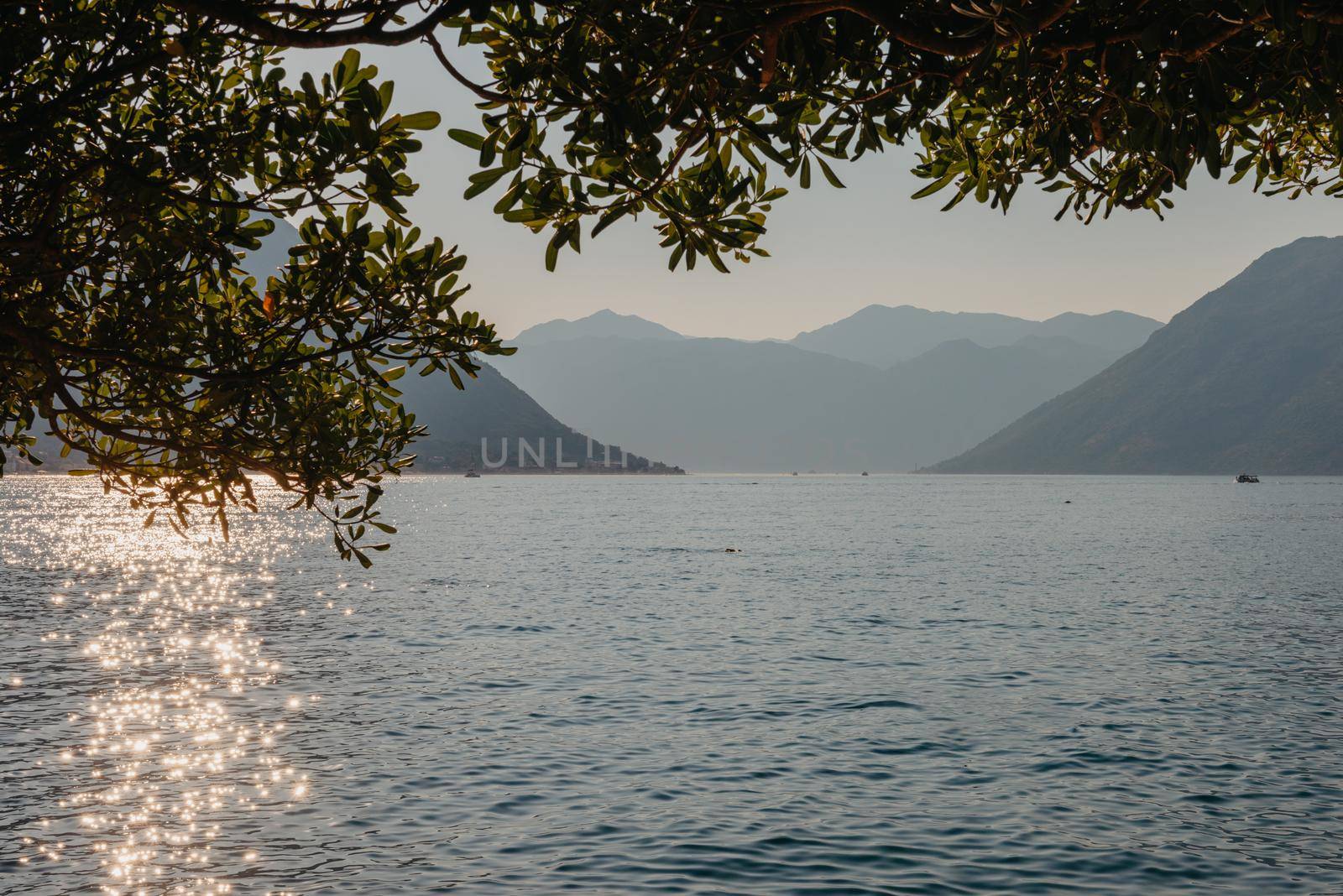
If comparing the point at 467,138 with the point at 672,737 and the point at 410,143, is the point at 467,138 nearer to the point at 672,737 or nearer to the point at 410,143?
the point at 410,143

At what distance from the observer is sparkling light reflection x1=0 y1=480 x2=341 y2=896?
1622 cm

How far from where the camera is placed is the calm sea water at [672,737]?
16.1 metres

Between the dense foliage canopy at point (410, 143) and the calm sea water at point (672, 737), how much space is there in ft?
26.4

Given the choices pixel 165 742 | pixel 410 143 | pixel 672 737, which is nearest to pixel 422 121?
pixel 410 143

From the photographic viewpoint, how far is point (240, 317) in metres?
10.7

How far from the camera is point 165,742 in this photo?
23.5 m

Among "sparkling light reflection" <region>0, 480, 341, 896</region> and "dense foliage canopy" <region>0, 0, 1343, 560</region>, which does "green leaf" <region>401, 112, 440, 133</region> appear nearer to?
"dense foliage canopy" <region>0, 0, 1343, 560</region>

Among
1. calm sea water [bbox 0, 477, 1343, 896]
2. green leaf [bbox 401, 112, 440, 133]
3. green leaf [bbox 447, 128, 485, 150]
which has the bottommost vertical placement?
calm sea water [bbox 0, 477, 1343, 896]

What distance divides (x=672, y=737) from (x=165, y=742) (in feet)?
34.9

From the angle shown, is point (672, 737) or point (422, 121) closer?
point (422, 121)

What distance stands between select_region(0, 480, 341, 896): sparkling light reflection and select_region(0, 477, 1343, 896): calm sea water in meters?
0.10

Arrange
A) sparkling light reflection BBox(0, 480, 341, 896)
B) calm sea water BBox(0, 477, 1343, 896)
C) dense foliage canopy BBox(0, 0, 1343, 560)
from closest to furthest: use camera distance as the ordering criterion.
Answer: dense foliage canopy BBox(0, 0, 1343, 560) → calm sea water BBox(0, 477, 1343, 896) → sparkling light reflection BBox(0, 480, 341, 896)

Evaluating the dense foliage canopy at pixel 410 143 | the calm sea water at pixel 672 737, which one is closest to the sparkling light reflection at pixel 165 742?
the calm sea water at pixel 672 737

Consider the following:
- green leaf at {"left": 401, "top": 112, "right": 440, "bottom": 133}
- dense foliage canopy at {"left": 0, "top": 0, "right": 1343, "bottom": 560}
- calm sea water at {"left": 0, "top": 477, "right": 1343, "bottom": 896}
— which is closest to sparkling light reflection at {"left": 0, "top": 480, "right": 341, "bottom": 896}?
calm sea water at {"left": 0, "top": 477, "right": 1343, "bottom": 896}
